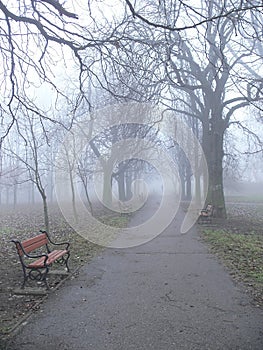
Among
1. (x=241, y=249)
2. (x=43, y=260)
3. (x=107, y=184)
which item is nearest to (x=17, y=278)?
(x=43, y=260)

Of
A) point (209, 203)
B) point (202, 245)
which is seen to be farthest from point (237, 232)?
point (209, 203)

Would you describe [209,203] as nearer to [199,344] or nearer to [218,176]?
[218,176]

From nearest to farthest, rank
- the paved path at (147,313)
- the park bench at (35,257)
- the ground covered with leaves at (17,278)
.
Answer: the paved path at (147,313)
the ground covered with leaves at (17,278)
the park bench at (35,257)

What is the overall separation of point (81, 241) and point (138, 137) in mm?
13089

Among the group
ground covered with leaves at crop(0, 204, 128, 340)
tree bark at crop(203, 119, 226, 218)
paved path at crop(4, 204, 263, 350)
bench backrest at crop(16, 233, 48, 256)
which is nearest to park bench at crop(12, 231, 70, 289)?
bench backrest at crop(16, 233, 48, 256)

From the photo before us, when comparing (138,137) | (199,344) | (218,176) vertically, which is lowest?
(199,344)

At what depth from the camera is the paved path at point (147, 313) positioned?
4.53 meters

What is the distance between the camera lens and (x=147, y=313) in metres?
5.54

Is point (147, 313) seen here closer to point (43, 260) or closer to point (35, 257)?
point (35, 257)

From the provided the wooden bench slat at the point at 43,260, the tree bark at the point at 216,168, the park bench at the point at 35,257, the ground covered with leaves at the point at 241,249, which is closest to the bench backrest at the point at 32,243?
the park bench at the point at 35,257

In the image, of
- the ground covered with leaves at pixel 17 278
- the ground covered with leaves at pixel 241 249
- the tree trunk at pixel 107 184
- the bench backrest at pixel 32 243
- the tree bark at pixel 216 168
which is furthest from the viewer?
the tree trunk at pixel 107 184

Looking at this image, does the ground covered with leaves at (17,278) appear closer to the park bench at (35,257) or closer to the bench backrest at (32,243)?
the park bench at (35,257)

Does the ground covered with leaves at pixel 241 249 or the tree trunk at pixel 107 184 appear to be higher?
the tree trunk at pixel 107 184

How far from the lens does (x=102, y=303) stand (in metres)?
6.05
